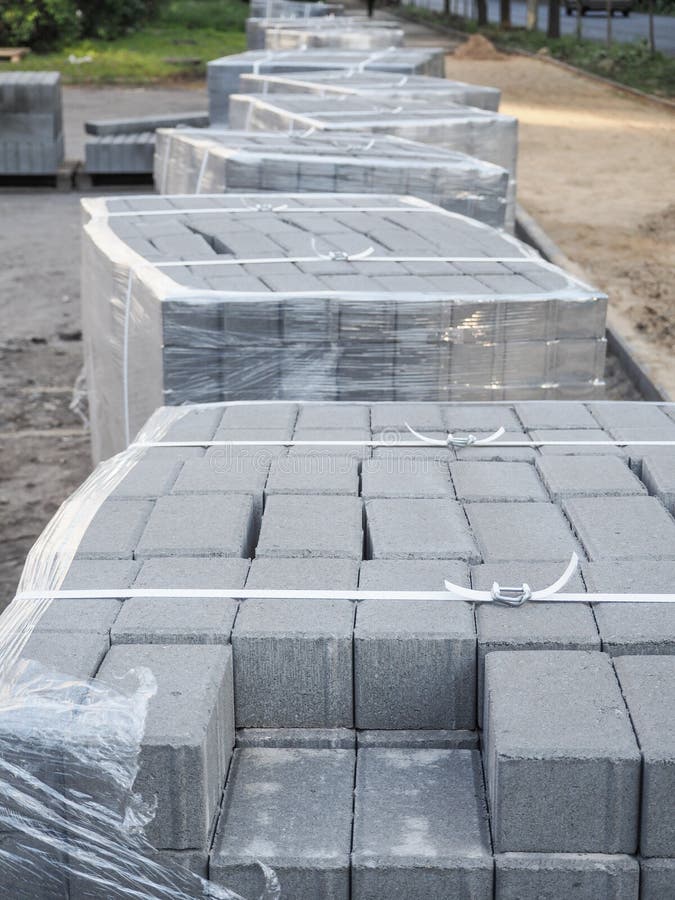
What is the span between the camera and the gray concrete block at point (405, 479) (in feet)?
12.2

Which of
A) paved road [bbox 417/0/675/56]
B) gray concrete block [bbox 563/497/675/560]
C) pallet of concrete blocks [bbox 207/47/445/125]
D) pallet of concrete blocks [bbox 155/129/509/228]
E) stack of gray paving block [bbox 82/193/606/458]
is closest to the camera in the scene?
gray concrete block [bbox 563/497/675/560]

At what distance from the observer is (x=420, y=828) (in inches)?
107

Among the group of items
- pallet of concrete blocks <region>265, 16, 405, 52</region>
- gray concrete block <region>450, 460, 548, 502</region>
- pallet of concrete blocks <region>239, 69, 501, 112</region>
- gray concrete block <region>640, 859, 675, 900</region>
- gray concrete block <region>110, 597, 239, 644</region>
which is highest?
pallet of concrete blocks <region>265, 16, 405, 52</region>

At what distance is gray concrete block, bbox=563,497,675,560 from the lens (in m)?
3.30

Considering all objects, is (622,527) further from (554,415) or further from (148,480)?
(148,480)

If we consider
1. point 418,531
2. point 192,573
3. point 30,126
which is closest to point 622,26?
point 30,126

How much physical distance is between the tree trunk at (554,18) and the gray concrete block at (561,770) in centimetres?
3594

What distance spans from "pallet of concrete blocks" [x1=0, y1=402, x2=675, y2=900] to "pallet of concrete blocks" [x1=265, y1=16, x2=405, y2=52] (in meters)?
16.8

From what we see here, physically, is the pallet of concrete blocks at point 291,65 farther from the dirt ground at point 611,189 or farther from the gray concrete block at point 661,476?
the gray concrete block at point 661,476

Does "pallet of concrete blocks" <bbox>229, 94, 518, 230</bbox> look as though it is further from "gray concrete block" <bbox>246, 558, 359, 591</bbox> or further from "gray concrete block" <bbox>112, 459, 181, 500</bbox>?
"gray concrete block" <bbox>246, 558, 359, 591</bbox>

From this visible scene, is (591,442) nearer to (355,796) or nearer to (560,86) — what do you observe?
(355,796)

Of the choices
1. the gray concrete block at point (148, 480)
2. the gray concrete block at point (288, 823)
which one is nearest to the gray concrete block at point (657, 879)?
the gray concrete block at point (288, 823)

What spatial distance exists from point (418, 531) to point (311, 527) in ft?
0.96

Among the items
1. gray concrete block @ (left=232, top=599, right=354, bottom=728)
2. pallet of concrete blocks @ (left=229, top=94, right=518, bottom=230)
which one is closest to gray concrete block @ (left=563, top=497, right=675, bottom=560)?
gray concrete block @ (left=232, top=599, right=354, bottom=728)
